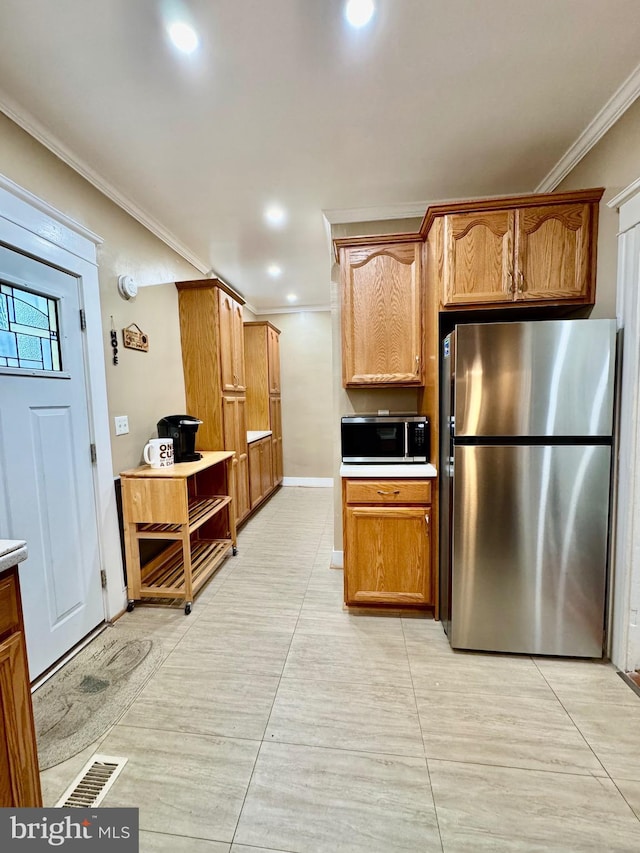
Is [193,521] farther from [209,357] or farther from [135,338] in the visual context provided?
[209,357]

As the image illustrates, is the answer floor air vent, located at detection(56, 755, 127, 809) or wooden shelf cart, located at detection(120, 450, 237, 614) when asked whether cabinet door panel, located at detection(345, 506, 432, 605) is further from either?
floor air vent, located at detection(56, 755, 127, 809)

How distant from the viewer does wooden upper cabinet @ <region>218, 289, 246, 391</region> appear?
3.05m

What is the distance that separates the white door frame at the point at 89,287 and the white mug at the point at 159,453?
262 millimetres

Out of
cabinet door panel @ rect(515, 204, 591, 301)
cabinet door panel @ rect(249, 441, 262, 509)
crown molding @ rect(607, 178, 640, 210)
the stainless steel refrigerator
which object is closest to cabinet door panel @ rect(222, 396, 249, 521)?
cabinet door panel @ rect(249, 441, 262, 509)

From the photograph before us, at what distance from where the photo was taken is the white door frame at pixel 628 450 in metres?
1.50

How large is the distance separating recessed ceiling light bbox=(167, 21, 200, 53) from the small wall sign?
148 cm

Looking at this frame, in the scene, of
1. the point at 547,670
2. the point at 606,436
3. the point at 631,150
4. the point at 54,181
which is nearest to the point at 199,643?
the point at 547,670

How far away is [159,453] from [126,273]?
124 cm

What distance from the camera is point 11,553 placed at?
86 cm

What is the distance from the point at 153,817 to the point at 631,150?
125 inches

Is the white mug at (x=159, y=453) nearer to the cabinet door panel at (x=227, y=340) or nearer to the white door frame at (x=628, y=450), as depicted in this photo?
the cabinet door panel at (x=227, y=340)

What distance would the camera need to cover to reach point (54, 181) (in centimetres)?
176

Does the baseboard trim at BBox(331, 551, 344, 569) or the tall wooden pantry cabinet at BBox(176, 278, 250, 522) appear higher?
the tall wooden pantry cabinet at BBox(176, 278, 250, 522)

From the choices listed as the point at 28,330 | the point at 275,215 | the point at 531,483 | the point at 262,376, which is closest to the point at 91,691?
the point at 28,330
